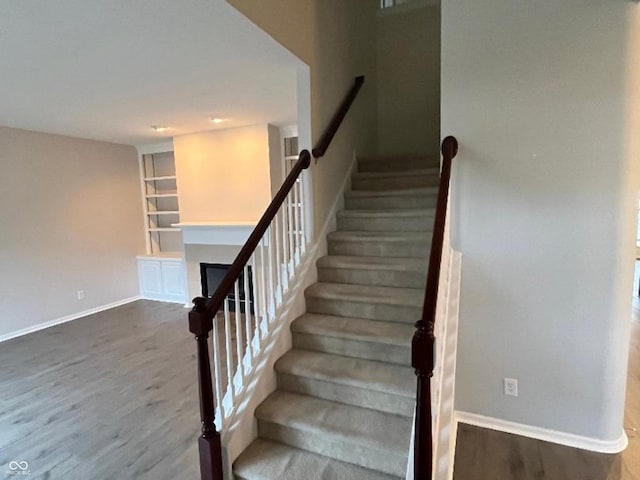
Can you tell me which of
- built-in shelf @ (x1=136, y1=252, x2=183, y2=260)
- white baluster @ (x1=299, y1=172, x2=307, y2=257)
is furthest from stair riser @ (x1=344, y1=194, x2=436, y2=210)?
built-in shelf @ (x1=136, y1=252, x2=183, y2=260)

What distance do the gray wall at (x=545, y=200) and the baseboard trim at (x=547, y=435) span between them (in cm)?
4

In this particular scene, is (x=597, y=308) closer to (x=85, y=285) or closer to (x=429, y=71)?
(x=429, y=71)

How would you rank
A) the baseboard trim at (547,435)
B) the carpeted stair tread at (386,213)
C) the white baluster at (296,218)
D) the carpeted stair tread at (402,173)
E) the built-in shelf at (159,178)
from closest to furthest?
the baseboard trim at (547,435) < the white baluster at (296,218) < the carpeted stair tread at (386,213) < the carpeted stair tread at (402,173) < the built-in shelf at (159,178)

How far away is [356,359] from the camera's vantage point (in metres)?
2.38

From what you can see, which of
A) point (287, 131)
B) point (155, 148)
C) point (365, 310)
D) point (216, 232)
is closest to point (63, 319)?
point (216, 232)

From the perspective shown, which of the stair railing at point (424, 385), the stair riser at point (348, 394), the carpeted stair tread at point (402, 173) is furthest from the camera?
the carpeted stair tread at point (402, 173)

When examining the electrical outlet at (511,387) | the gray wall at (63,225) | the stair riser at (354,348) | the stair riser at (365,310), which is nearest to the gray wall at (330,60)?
the stair riser at (365,310)

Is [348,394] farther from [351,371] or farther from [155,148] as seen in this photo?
[155,148]

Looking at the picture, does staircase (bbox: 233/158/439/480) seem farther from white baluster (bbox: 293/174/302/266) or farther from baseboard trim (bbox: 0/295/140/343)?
baseboard trim (bbox: 0/295/140/343)

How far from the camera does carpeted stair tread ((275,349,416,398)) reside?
6.91ft

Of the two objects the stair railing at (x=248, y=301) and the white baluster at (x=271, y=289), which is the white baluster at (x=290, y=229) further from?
the white baluster at (x=271, y=289)

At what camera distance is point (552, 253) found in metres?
2.33

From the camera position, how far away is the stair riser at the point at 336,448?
1.82m

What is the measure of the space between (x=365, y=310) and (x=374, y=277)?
312 mm
